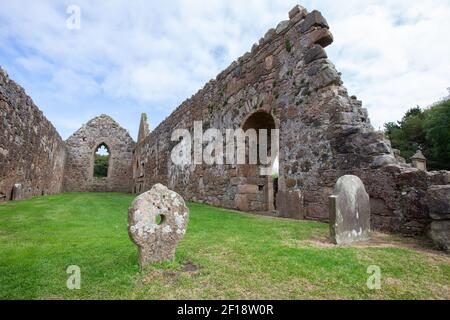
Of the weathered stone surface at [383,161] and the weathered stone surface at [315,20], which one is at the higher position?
the weathered stone surface at [315,20]

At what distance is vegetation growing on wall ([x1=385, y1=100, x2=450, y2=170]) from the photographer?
22078mm

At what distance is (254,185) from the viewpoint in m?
9.29

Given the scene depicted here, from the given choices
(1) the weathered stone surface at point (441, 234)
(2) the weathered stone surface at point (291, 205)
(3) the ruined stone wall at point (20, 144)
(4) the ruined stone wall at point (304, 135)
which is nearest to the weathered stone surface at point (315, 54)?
(4) the ruined stone wall at point (304, 135)

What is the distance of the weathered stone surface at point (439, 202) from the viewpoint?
4062 mm

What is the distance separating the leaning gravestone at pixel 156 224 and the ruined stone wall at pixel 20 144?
7326mm

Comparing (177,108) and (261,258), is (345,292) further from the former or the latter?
(177,108)

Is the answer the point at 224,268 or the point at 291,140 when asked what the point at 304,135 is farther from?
the point at 224,268

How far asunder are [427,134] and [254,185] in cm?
2019

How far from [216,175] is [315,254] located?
23.1ft

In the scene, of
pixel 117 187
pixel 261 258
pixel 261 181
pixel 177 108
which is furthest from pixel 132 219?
pixel 117 187

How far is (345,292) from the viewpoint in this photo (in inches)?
107

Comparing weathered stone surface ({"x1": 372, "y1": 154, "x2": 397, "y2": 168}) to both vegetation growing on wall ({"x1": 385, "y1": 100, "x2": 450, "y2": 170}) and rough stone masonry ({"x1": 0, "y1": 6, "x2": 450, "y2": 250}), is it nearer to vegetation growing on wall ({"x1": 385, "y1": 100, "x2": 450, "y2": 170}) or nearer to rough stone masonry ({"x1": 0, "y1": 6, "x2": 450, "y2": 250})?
rough stone masonry ({"x1": 0, "y1": 6, "x2": 450, "y2": 250})

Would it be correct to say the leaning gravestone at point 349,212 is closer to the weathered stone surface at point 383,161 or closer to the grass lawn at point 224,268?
the grass lawn at point 224,268

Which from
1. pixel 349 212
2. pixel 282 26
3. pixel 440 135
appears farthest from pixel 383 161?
pixel 440 135
